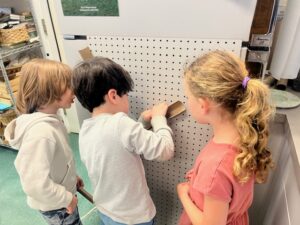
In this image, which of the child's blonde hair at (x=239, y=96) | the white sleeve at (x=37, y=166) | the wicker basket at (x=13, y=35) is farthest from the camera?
the wicker basket at (x=13, y=35)

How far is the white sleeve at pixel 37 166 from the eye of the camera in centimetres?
92

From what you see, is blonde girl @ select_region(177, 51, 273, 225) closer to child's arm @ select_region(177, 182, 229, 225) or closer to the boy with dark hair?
child's arm @ select_region(177, 182, 229, 225)

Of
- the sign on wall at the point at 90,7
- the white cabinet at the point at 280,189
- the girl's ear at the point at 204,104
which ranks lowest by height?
the white cabinet at the point at 280,189

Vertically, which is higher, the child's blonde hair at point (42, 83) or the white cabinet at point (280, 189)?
the child's blonde hair at point (42, 83)

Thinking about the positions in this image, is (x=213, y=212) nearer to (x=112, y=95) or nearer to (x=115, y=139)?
(x=115, y=139)

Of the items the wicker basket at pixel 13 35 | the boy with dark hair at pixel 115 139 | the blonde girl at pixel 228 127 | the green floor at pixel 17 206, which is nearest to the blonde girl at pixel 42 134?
the boy with dark hair at pixel 115 139

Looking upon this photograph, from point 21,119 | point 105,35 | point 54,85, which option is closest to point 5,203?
point 21,119

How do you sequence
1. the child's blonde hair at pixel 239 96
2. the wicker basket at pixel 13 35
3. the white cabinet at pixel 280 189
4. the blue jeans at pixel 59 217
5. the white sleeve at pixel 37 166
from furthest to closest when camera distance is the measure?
the wicker basket at pixel 13 35 → the blue jeans at pixel 59 217 → the white sleeve at pixel 37 166 → the white cabinet at pixel 280 189 → the child's blonde hair at pixel 239 96

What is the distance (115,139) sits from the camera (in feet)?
2.72

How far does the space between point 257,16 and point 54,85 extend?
0.80 metres

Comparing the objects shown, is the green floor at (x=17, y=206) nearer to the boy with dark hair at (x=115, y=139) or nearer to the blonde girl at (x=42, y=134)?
the blonde girl at (x=42, y=134)

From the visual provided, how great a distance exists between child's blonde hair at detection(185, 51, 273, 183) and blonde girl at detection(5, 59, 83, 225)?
0.59 metres

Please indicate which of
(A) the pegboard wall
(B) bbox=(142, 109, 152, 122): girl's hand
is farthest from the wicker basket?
(B) bbox=(142, 109, 152, 122): girl's hand

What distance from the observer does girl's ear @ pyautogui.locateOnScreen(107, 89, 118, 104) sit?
2.80ft
